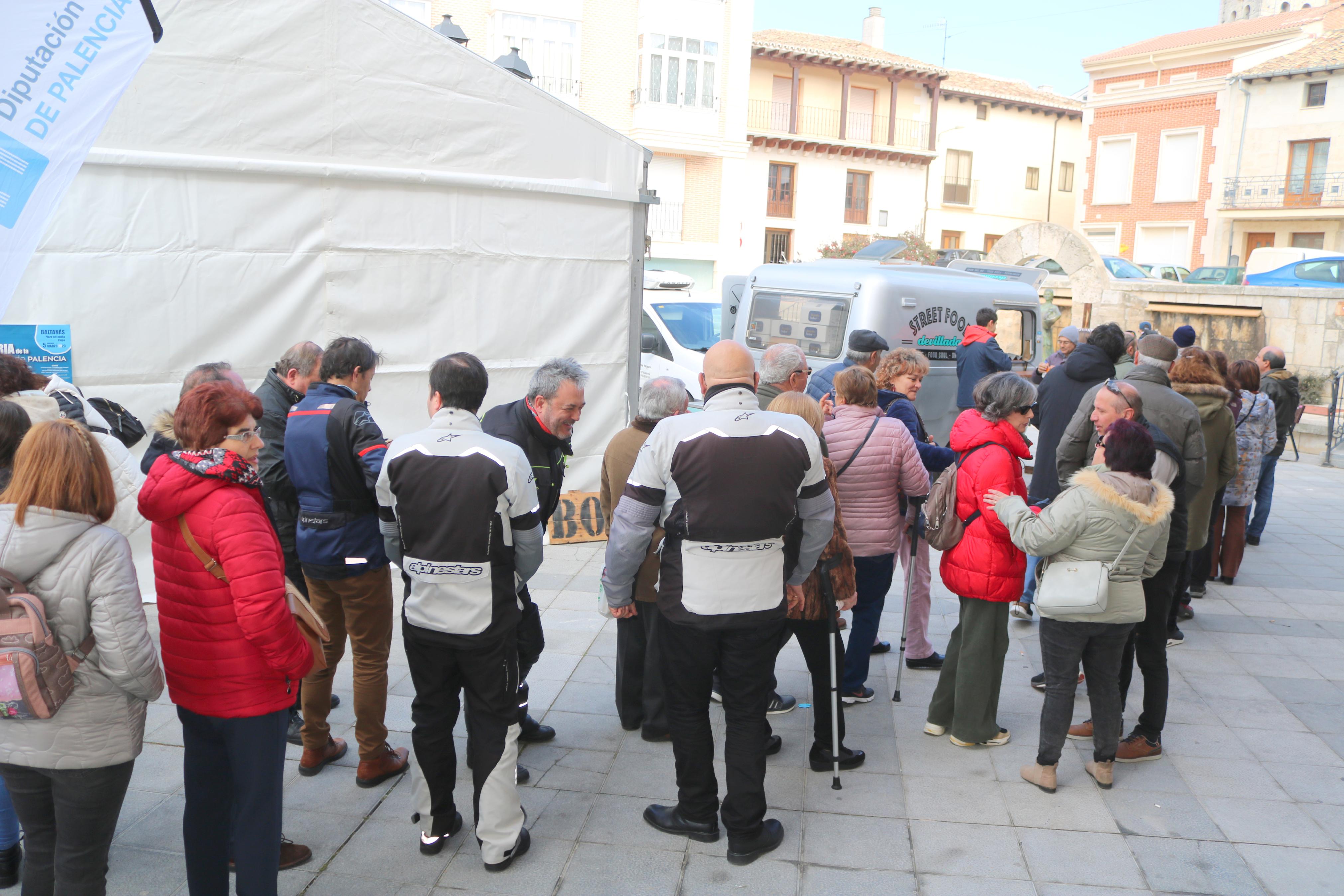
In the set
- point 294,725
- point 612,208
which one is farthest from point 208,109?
point 294,725

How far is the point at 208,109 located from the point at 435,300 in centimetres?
182

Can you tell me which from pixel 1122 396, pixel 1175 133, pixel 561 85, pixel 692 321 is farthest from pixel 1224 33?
pixel 1122 396

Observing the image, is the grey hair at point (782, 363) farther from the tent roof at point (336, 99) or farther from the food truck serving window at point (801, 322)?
the food truck serving window at point (801, 322)

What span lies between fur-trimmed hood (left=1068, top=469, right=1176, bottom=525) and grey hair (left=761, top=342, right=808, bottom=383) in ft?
5.28

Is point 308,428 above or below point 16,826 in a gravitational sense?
above

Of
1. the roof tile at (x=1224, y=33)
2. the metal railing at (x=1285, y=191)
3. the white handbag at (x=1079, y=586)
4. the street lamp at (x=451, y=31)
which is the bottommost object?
the white handbag at (x=1079, y=586)

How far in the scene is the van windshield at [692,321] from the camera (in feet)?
38.5

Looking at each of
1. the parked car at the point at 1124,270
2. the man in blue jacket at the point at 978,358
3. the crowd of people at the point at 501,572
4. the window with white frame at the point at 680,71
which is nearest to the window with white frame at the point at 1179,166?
the parked car at the point at 1124,270

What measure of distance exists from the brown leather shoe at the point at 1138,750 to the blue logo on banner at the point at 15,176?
4791 mm

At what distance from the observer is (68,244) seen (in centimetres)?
550

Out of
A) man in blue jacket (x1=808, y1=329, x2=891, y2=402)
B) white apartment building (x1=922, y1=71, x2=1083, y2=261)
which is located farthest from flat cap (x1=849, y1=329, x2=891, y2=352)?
white apartment building (x1=922, y1=71, x2=1083, y2=261)

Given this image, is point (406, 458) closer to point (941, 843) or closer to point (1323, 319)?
point (941, 843)

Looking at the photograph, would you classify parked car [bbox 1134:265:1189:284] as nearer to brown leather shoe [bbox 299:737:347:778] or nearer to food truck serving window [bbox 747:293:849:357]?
→ food truck serving window [bbox 747:293:849:357]

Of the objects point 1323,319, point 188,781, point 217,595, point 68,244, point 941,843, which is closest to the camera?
point 217,595
